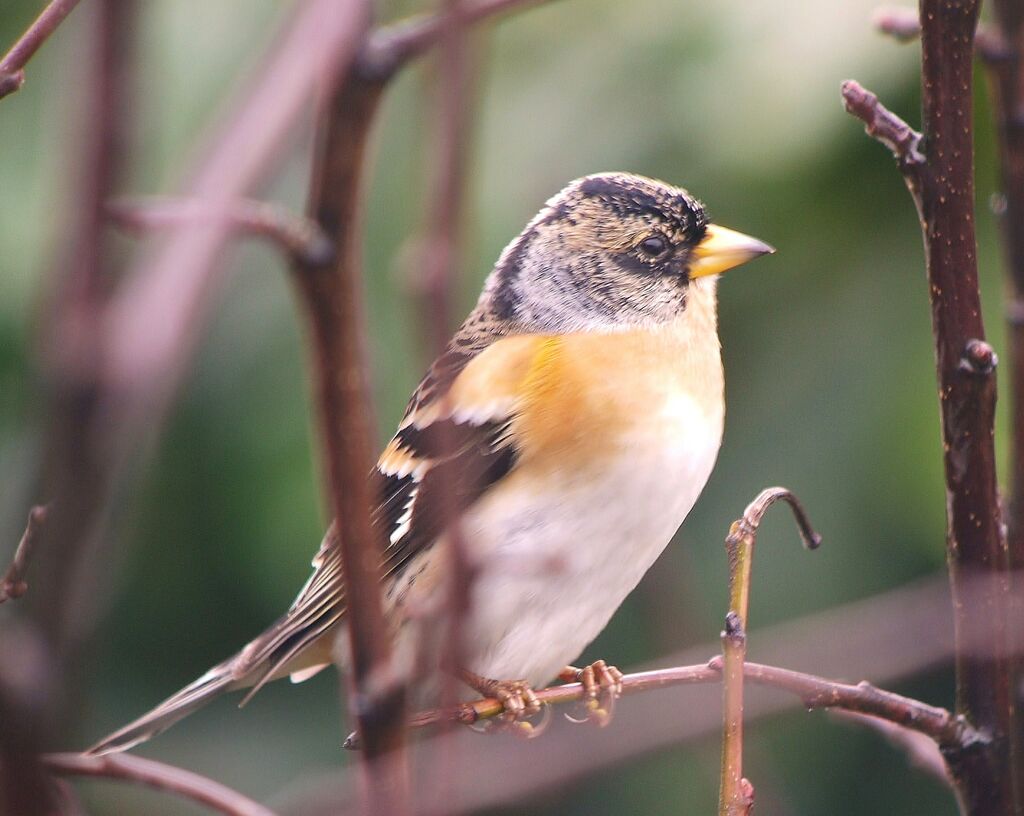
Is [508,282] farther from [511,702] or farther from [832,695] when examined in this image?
[832,695]

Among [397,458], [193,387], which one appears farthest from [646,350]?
[193,387]

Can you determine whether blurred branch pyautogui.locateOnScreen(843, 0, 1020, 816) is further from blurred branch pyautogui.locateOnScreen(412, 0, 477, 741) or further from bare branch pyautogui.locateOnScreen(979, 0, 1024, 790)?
blurred branch pyautogui.locateOnScreen(412, 0, 477, 741)

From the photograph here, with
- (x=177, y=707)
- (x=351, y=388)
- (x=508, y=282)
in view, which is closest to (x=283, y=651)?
(x=177, y=707)

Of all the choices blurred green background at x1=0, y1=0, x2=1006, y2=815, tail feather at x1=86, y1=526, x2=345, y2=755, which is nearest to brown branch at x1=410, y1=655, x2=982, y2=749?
tail feather at x1=86, y1=526, x2=345, y2=755

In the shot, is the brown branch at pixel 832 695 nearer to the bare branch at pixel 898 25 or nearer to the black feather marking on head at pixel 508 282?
the bare branch at pixel 898 25

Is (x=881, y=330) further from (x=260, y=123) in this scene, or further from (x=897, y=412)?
(x=260, y=123)
